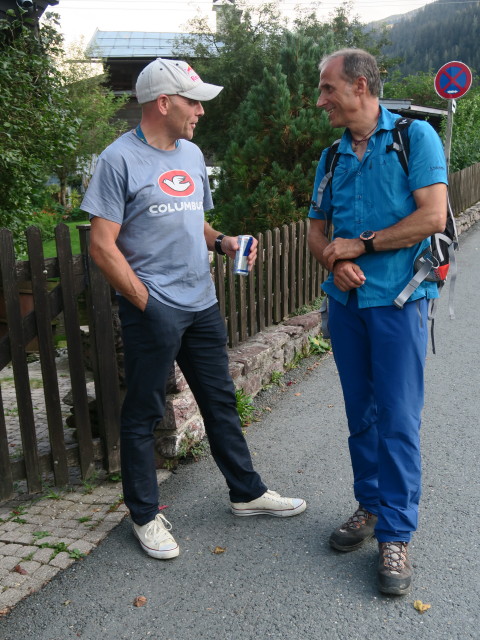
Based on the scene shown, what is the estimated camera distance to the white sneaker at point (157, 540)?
305 centimetres

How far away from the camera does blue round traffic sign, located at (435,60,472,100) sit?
12.9 metres

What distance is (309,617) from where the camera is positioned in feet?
8.55

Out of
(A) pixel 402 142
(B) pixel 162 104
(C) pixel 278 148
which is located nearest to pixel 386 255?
(A) pixel 402 142

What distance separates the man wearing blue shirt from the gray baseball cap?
537mm

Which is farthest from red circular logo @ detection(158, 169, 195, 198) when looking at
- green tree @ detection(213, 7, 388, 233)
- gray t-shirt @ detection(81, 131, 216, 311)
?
green tree @ detection(213, 7, 388, 233)

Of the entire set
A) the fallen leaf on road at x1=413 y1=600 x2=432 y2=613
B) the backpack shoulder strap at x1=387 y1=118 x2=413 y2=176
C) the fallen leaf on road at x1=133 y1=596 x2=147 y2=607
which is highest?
the backpack shoulder strap at x1=387 y1=118 x2=413 y2=176

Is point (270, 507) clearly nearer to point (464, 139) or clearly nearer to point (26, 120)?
point (26, 120)

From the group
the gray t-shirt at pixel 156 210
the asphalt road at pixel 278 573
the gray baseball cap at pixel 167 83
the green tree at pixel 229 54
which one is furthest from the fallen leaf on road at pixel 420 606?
the green tree at pixel 229 54

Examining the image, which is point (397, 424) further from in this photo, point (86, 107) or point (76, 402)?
point (86, 107)

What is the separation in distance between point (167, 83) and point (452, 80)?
38.3ft

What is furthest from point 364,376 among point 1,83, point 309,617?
point 1,83

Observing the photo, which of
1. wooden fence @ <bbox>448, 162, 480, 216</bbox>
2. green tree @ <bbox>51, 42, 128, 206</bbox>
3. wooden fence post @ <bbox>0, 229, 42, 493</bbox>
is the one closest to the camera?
wooden fence post @ <bbox>0, 229, 42, 493</bbox>

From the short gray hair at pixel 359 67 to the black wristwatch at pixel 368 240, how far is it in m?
0.57

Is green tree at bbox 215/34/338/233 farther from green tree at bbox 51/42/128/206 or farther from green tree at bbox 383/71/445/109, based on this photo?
green tree at bbox 383/71/445/109
